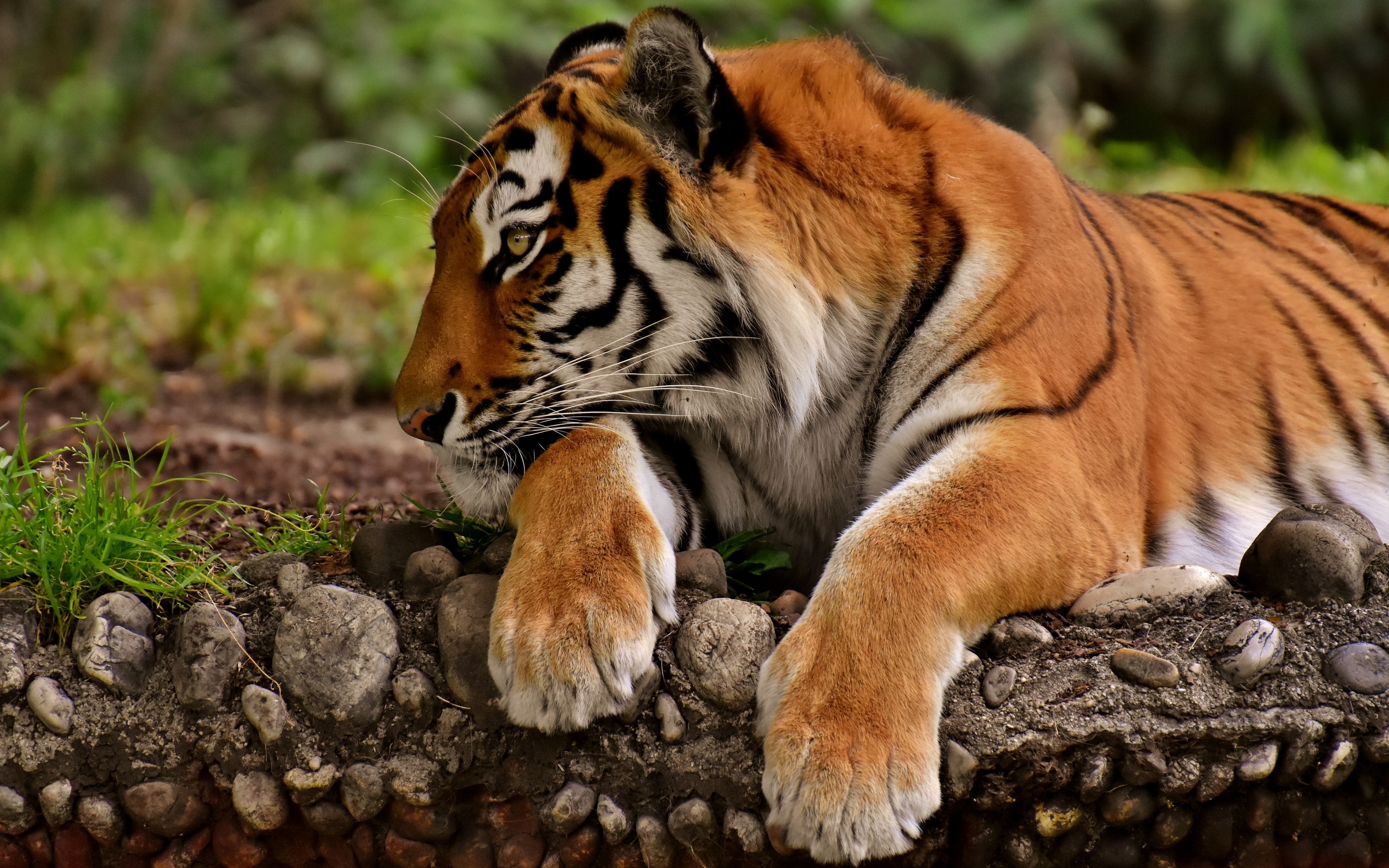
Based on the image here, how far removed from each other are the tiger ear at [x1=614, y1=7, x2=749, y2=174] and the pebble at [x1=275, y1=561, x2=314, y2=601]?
89 cm

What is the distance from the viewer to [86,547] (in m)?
1.86

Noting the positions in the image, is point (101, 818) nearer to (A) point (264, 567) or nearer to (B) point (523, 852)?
(A) point (264, 567)

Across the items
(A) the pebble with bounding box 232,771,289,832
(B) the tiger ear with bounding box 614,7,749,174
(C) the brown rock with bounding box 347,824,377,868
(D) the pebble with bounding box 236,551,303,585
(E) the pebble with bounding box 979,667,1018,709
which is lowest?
(C) the brown rock with bounding box 347,824,377,868

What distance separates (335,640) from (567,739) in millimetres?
374

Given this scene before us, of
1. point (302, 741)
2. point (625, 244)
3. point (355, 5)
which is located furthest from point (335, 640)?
point (355, 5)

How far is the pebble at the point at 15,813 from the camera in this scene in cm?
176

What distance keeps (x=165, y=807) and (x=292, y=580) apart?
370mm

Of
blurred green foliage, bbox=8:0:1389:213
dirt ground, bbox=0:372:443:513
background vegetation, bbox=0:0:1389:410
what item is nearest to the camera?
dirt ground, bbox=0:372:443:513

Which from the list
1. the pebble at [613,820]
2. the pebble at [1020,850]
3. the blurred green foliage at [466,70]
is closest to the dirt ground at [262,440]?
the pebble at [613,820]

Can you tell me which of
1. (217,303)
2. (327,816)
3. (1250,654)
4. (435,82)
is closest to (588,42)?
(327,816)

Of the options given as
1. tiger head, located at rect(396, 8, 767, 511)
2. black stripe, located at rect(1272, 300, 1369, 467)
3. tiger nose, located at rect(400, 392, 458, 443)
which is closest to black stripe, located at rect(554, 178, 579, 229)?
tiger head, located at rect(396, 8, 767, 511)

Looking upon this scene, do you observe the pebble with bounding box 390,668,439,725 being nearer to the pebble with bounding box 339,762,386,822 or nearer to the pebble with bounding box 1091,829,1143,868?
the pebble with bounding box 339,762,386,822

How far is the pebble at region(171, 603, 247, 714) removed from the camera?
1.79 meters

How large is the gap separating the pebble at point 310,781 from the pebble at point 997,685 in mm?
922
